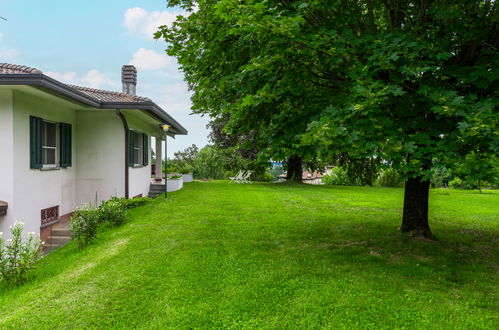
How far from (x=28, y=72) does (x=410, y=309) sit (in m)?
8.09

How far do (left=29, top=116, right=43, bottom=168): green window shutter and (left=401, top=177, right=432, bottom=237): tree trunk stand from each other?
8596 mm

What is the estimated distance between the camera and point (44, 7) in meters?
13.2

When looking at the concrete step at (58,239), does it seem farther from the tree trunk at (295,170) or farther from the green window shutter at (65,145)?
the tree trunk at (295,170)

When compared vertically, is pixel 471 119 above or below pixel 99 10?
below

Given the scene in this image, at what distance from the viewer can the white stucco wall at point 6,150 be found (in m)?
7.20

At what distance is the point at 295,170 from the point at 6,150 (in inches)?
722

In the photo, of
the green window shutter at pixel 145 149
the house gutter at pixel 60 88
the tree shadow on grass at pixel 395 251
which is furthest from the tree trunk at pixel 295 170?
the tree shadow on grass at pixel 395 251

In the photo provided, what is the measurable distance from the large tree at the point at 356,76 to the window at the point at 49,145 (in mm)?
4939

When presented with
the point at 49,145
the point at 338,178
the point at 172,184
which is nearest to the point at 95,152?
the point at 49,145

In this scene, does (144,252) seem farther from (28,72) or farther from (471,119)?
(471,119)

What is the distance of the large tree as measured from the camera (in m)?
4.19

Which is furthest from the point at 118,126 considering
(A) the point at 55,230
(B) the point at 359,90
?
(B) the point at 359,90

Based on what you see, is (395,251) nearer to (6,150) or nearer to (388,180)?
(6,150)

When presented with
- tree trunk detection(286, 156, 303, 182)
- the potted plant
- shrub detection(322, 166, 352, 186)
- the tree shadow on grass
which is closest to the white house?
the potted plant
